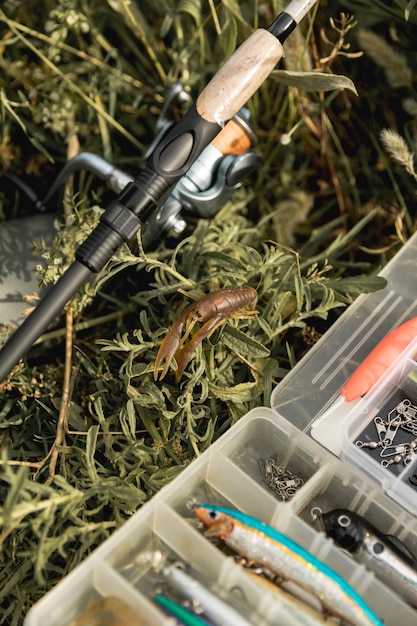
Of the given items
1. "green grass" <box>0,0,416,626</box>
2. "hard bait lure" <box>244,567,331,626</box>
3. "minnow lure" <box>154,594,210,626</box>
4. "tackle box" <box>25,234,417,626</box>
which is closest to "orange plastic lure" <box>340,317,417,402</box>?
"tackle box" <box>25,234,417,626</box>

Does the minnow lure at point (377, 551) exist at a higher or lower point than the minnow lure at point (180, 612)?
higher

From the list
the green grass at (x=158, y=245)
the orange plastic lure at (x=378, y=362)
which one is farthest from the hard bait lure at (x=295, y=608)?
the orange plastic lure at (x=378, y=362)

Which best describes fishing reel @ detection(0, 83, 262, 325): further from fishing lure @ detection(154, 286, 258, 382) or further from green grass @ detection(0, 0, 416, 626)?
fishing lure @ detection(154, 286, 258, 382)

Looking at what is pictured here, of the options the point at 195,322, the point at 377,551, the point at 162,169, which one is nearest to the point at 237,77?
the point at 162,169

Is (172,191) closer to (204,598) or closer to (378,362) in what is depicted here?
(378,362)

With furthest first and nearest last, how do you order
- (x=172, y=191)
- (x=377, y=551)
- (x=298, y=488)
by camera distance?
(x=172, y=191)
(x=298, y=488)
(x=377, y=551)

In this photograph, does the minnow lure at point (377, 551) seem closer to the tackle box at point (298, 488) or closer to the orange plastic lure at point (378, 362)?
the tackle box at point (298, 488)
